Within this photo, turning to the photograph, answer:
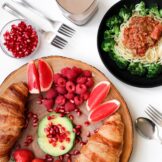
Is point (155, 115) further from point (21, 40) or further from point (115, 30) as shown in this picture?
point (21, 40)

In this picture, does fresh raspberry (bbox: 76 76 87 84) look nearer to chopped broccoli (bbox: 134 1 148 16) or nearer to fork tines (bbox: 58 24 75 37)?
fork tines (bbox: 58 24 75 37)

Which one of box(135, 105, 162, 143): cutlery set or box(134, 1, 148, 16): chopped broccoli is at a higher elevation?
box(134, 1, 148, 16): chopped broccoli

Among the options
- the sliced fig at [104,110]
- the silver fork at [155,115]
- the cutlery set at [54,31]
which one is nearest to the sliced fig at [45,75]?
the cutlery set at [54,31]

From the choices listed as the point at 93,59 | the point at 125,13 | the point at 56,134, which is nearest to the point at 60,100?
the point at 56,134

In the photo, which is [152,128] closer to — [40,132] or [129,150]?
[129,150]

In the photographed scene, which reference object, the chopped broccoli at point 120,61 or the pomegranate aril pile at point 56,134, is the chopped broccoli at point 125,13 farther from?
the pomegranate aril pile at point 56,134

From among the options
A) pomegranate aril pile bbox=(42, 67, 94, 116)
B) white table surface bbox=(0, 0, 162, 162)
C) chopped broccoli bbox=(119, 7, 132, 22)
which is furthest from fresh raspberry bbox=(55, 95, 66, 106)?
chopped broccoli bbox=(119, 7, 132, 22)
